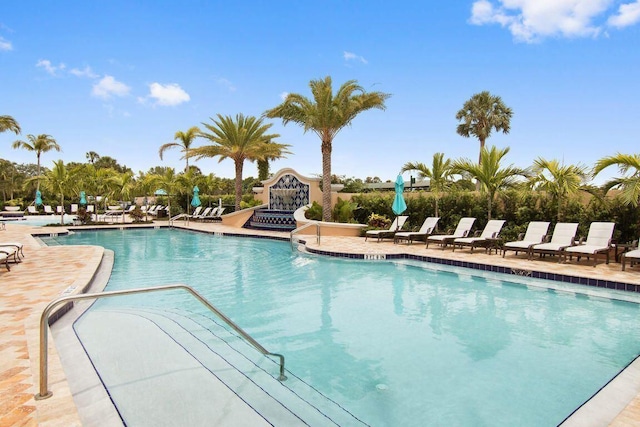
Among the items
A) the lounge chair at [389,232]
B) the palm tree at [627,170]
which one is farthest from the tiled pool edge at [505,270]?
the lounge chair at [389,232]

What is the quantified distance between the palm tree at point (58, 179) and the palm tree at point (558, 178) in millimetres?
24151

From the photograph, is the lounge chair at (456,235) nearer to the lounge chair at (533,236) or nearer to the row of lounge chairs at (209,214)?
the lounge chair at (533,236)

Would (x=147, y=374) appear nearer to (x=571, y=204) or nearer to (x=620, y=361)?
(x=620, y=361)

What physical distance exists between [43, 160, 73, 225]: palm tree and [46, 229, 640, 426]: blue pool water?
15916 millimetres

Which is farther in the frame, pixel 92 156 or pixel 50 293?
pixel 92 156

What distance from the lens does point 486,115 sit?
3694 centimetres

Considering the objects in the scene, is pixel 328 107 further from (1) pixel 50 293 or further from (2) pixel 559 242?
(1) pixel 50 293

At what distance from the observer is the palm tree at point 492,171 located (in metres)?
12.5

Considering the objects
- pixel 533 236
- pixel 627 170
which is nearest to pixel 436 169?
pixel 533 236

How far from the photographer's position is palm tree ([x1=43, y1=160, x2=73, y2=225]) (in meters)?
22.4

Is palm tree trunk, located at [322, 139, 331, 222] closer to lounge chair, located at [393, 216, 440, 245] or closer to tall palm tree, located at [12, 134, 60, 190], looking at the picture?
lounge chair, located at [393, 216, 440, 245]

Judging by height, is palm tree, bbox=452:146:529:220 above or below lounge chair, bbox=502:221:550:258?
above

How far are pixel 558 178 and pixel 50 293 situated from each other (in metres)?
12.5

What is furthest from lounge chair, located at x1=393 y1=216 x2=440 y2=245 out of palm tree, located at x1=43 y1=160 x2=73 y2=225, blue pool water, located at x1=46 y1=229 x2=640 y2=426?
palm tree, located at x1=43 y1=160 x2=73 y2=225
